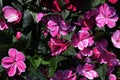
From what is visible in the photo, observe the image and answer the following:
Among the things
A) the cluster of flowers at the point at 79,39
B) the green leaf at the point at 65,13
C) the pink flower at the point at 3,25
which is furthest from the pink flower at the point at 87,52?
the pink flower at the point at 3,25

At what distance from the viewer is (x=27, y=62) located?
237 cm

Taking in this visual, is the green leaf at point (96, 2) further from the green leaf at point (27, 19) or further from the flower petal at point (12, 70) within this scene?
the flower petal at point (12, 70)

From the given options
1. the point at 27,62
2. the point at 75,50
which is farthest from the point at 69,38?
the point at 27,62

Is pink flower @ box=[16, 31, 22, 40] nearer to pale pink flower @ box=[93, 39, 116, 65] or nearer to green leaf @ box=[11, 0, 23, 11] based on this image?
green leaf @ box=[11, 0, 23, 11]

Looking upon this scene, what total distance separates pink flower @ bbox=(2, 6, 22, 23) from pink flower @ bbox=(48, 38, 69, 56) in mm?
232

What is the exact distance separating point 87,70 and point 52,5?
444 mm

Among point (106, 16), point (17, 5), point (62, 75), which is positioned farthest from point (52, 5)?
point (62, 75)

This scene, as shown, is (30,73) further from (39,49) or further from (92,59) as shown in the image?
(92,59)

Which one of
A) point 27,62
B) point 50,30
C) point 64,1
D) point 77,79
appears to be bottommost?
point 77,79

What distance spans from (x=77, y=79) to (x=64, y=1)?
19.5 inches

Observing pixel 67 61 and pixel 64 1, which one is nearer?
pixel 64 1

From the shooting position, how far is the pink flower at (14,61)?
2309mm

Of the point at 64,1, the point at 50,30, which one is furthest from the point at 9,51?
the point at 64,1

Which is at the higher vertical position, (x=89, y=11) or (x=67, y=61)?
(x=89, y=11)
